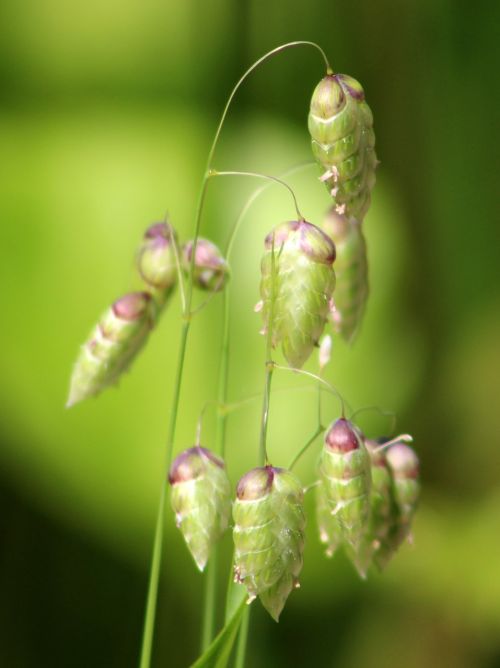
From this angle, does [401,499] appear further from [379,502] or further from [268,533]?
[268,533]

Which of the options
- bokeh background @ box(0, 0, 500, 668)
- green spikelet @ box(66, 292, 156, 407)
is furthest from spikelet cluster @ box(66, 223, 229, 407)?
bokeh background @ box(0, 0, 500, 668)

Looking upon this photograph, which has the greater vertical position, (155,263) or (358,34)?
(358,34)

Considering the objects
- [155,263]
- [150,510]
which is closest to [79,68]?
[150,510]

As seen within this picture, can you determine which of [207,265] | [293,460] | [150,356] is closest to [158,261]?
[207,265]

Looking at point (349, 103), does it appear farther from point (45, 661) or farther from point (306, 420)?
point (45, 661)

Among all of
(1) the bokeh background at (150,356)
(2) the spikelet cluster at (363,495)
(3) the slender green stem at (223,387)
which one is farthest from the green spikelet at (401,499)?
(1) the bokeh background at (150,356)

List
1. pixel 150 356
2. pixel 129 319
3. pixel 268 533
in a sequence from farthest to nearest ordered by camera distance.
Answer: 1. pixel 150 356
2. pixel 129 319
3. pixel 268 533

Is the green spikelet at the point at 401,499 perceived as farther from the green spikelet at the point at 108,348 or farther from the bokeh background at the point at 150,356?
the bokeh background at the point at 150,356
